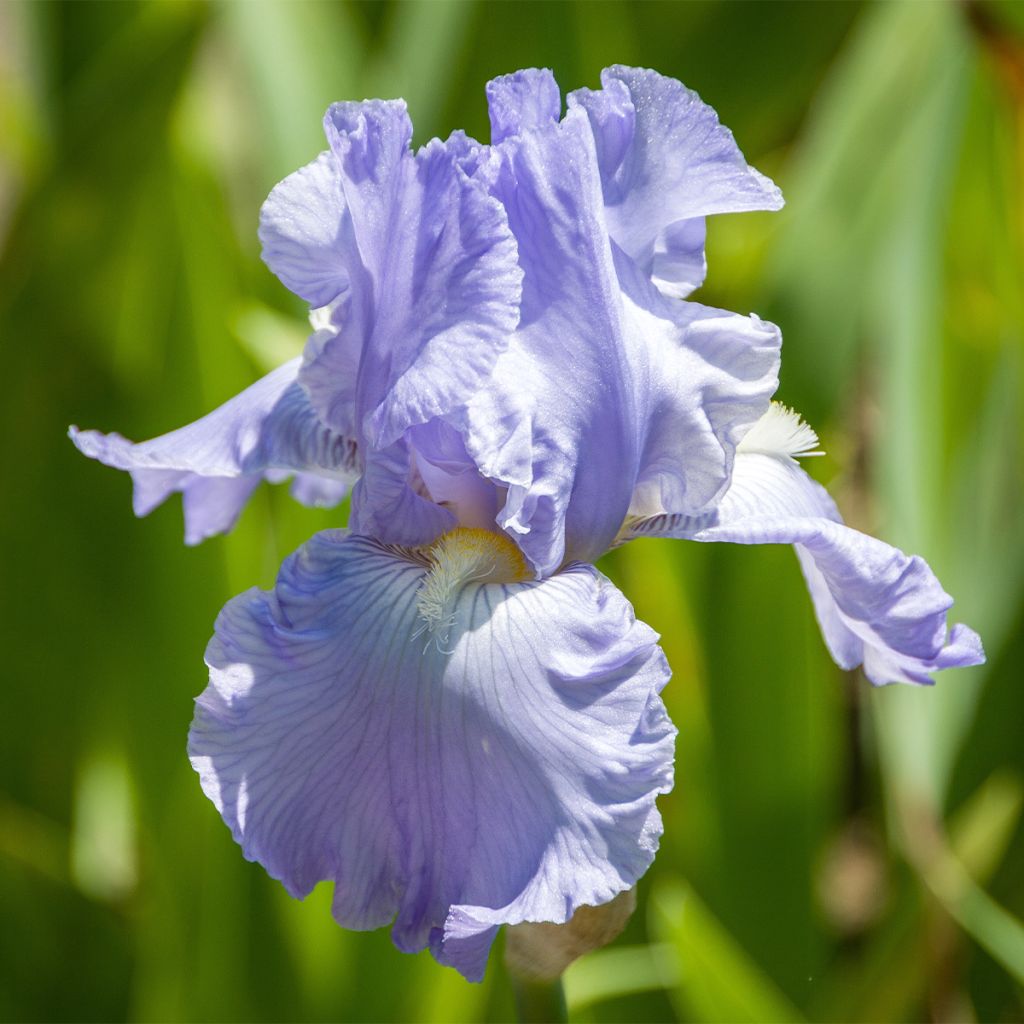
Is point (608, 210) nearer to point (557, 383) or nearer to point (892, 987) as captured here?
point (557, 383)

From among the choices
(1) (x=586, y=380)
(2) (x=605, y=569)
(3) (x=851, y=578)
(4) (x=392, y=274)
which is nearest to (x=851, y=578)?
(3) (x=851, y=578)

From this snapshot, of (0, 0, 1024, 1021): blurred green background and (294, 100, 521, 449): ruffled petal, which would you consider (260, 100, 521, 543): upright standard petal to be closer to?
(294, 100, 521, 449): ruffled petal

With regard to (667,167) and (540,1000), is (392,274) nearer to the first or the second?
(667,167)

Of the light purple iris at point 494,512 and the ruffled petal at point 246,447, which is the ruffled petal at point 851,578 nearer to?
the light purple iris at point 494,512

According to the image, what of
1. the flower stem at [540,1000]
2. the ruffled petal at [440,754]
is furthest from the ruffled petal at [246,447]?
the flower stem at [540,1000]

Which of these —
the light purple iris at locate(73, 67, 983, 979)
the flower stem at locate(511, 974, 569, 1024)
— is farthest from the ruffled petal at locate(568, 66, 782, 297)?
the flower stem at locate(511, 974, 569, 1024)

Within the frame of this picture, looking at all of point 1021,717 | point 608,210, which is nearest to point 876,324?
point 1021,717
